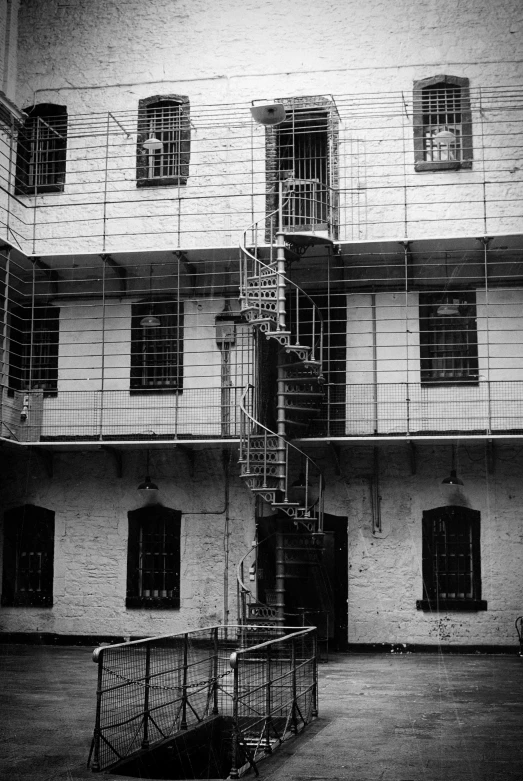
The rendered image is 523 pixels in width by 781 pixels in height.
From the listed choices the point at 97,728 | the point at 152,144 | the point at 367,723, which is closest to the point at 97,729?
the point at 97,728

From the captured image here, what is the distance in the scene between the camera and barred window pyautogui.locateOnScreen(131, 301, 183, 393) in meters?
17.7

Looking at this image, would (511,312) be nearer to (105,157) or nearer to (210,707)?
(105,157)

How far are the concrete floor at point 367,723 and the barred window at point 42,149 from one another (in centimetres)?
881

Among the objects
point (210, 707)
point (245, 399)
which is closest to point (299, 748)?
point (210, 707)

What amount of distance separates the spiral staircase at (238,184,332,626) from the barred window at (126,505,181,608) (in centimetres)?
145

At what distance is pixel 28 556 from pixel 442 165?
1024 centimetres

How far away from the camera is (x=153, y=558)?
17562 mm

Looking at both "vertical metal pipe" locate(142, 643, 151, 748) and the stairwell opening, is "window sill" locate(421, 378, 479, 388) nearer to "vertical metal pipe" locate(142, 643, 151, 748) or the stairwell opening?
the stairwell opening

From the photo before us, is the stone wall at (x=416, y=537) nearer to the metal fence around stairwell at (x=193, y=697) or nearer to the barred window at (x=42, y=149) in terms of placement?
the metal fence around stairwell at (x=193, y=697)

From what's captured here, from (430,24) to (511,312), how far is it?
215 inches

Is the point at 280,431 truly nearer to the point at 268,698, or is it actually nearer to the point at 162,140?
the point at 162,140

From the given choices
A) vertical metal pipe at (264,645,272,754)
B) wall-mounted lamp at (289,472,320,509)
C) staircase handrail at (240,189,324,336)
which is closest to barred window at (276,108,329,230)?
staircase handrail at (240,189,324,336)

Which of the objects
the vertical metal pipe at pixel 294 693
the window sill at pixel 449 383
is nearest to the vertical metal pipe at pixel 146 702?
the vertical metal pipe at pixel 294 693

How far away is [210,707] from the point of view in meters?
10.4
